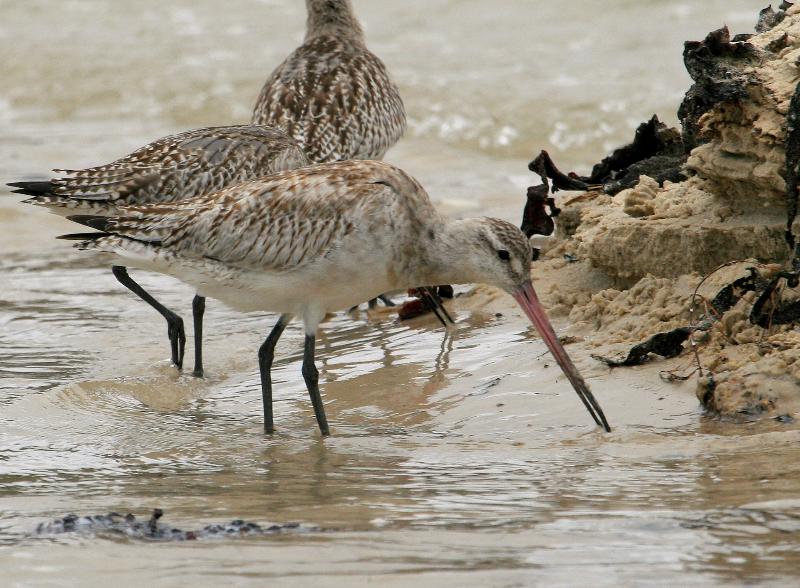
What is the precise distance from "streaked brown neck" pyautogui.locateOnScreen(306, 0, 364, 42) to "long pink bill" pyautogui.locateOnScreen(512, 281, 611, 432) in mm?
5035

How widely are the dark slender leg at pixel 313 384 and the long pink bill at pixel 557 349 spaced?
3.29 ft

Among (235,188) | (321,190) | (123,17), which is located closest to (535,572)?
(321,190)

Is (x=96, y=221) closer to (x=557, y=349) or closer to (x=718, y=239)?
(x=557, y=349)

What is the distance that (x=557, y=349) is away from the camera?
5.79 meters

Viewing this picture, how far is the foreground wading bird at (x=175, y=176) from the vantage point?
7.52m

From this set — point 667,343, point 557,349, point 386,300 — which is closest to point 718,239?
point 667,343

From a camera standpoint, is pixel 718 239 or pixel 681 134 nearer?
pixel 718 239

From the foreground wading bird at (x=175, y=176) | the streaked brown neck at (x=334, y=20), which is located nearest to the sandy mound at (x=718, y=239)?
the foreground wading bird at (x=175, y=176)

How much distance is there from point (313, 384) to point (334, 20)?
206 inches

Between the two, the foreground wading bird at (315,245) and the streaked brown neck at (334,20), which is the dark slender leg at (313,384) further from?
the streaked brown neck at (334,20)

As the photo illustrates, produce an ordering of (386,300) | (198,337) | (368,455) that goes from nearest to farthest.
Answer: (368,455) → (198,337) → (386,300)

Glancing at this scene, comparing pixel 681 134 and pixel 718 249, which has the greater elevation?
pixel 681 134

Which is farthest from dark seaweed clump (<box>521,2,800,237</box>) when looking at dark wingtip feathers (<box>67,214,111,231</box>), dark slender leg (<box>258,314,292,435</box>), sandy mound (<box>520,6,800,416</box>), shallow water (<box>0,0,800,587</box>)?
dark wingtip feathers (<box>67,214,111,231</box>)

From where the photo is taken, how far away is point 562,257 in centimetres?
734
